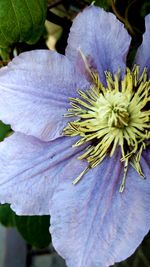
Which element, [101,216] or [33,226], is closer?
[101,216]

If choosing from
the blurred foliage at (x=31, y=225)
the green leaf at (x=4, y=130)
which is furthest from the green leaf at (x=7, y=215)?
the green leaf at (x=4, y=130)

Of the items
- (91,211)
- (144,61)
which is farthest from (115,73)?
(91,211)

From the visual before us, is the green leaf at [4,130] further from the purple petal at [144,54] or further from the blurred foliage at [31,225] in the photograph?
the purple petal at [144,54]

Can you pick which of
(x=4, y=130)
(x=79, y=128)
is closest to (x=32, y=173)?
(x=79, y=128)

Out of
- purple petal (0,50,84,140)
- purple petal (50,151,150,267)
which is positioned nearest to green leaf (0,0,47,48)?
purple petal (0,50,84,140)

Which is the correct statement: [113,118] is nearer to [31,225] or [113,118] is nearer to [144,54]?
[144,54]

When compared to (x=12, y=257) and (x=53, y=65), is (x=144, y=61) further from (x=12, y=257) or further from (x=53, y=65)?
(x=12, y=257)
